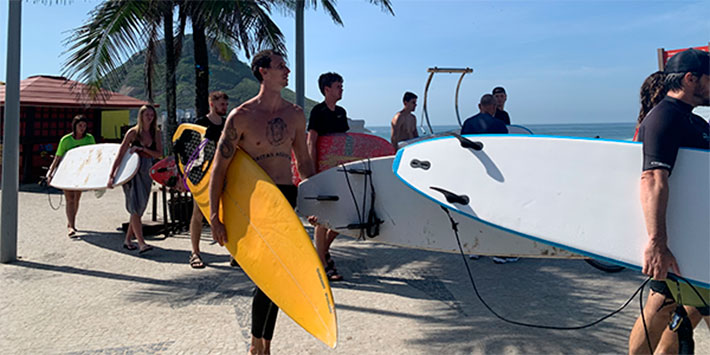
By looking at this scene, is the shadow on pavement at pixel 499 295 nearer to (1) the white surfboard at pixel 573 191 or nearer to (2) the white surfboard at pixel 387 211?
(2) the white surfboard at pixel 387 211

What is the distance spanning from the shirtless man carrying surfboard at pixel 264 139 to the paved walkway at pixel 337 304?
0.47 meters

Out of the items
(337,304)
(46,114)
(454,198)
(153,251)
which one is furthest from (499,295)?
(46,114)

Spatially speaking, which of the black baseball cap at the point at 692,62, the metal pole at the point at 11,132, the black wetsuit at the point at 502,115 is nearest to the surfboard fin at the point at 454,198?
the black baseball cap at the point at 692,62

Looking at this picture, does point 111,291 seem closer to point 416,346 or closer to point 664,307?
point 416,346

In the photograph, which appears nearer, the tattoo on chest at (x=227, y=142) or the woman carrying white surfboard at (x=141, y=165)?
the tattoo on chest at (x=227, y=142)

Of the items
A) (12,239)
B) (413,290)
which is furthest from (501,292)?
(12,239)

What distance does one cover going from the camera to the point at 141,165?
561cm

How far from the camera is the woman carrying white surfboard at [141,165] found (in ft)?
18.1

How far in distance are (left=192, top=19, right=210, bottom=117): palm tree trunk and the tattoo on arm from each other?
648 centimetres

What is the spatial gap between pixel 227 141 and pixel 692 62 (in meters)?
2.29

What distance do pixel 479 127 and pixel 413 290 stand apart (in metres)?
1.74

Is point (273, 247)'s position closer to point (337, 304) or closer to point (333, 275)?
point (337, 304)

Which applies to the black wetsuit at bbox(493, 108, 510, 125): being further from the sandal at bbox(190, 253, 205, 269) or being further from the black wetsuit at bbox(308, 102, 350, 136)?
the sandal at bbox(190, 253, 205, 269)

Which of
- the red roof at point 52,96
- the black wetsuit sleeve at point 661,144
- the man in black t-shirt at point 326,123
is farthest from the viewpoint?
the red roof at point 52,96
